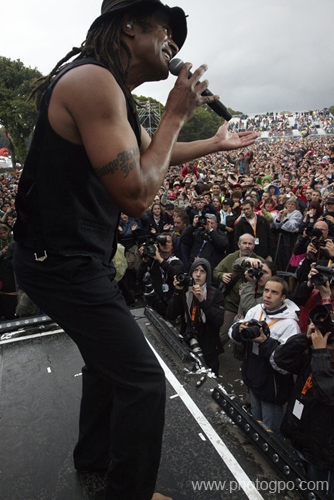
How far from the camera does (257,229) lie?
242 inches

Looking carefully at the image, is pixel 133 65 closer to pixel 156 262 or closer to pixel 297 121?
pixel 156 262

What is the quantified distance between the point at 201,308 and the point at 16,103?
33.0 meters

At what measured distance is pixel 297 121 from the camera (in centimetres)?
7088

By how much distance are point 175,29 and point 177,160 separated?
2.05 feet

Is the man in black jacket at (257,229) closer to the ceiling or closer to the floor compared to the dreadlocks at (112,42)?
closer to the floor

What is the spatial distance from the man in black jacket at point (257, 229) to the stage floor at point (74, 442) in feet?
11.9

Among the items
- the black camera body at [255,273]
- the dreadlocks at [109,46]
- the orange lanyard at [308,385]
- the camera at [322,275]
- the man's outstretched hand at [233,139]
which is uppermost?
the dreadlocks at [109,46]

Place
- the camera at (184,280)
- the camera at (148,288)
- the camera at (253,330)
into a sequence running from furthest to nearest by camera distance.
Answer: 1. the camera at (148,288)
2. the camera at (184,280)
3. the camera at (253,330)

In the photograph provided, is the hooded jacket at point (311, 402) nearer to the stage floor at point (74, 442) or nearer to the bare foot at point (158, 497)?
the stage floor at point (74, 442)

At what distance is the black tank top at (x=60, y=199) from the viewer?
51.4 inches

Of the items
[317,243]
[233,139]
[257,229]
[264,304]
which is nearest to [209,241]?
[257,229]

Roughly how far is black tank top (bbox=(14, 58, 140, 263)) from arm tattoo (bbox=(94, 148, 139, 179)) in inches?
4.3

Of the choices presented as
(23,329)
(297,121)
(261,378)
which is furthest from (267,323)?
(297,121)

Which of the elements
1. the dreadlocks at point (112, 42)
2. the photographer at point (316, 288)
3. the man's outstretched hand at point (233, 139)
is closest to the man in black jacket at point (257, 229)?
the photographer at point (316, 288)
